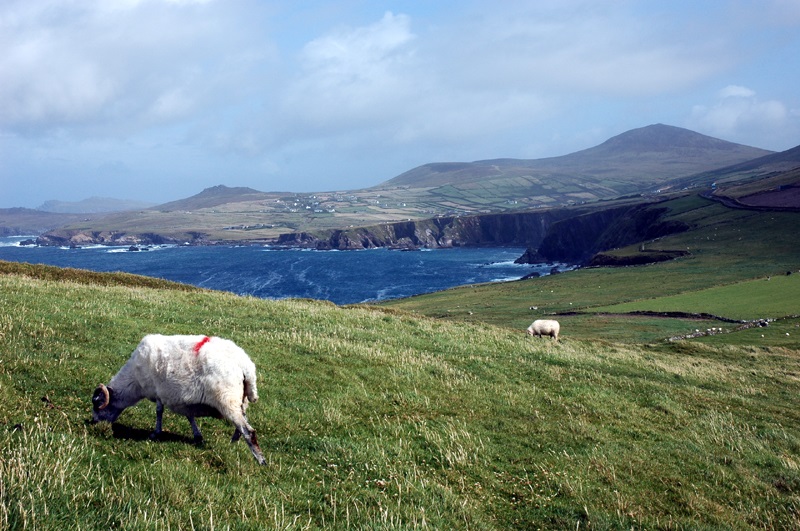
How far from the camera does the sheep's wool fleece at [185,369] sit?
10297 mm

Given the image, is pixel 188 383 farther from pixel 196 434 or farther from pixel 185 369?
pixel 196 434

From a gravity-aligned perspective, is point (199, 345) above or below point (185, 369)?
above

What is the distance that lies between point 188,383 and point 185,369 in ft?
1.02

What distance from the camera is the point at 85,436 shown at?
9.21 metres

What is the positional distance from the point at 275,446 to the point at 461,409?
5.83 m

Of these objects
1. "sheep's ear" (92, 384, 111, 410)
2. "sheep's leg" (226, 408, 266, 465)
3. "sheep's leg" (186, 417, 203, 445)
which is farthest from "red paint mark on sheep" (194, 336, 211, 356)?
"sheep's ear" (92, 384, 111, 410)

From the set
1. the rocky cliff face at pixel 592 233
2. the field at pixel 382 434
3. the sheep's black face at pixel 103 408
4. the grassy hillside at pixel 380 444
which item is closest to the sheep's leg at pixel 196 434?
the grassy hillside at pixel 380 444

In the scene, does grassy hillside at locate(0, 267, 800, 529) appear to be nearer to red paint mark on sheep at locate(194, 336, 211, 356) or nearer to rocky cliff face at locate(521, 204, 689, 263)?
red paint mark on sheep at locate(194, 336, 211, 356)

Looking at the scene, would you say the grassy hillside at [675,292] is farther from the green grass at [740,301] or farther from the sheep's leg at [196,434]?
the sheep's leg at [196,434]

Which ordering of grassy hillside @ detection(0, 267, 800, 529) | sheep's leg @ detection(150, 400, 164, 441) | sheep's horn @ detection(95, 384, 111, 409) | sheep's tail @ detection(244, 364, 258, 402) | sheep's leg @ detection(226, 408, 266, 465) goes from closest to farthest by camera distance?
grassy hillside @ detection(0, 267, 800, 529), sheep's leg @ detection(226, 408, 266, 465), sheep's leg @ detection(150, 400, 164, 441), sheep's horn @ detection(95, 384, 111, 409), sheep's tail @ detection(244, 364, 258, 402)

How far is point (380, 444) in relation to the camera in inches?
447

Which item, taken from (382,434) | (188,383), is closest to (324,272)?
(382,434)

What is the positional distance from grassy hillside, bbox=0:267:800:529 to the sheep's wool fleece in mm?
881

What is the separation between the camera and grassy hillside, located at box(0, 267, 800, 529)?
26.1ft
